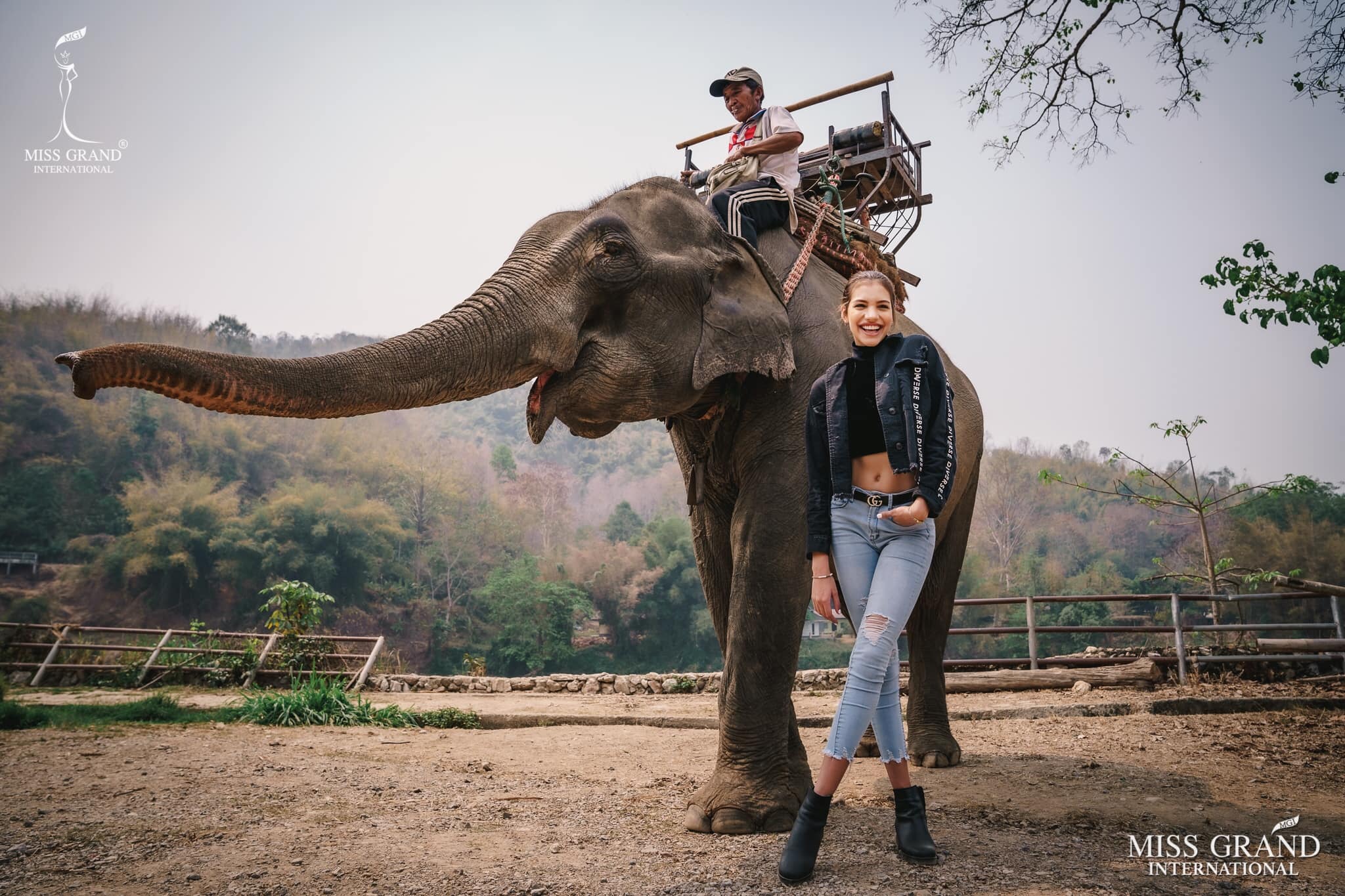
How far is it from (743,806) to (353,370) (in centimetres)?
219

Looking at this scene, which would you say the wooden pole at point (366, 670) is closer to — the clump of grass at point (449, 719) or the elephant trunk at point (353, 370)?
the clump of grass at point (449, 719)

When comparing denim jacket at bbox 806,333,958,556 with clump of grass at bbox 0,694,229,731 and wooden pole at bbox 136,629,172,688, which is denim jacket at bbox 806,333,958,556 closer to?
clump of grass at bbox 0,694,229,731

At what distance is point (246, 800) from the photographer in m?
4.21

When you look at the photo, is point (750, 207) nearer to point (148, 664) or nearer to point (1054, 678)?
point (1054, 678)

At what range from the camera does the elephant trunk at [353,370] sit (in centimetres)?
244

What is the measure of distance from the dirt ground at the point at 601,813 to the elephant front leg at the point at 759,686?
0.48 ft

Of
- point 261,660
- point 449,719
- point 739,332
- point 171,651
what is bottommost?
point 449,719

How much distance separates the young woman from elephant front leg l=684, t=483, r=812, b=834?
510 millimetres

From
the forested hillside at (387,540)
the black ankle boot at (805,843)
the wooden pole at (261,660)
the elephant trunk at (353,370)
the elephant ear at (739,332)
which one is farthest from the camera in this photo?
the forested hillside at (387,540)

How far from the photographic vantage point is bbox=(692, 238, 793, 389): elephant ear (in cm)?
354

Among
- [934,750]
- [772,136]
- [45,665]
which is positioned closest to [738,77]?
[772,136]

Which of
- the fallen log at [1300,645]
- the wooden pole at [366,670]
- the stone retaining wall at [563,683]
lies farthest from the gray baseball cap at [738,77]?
the wooden pole at [366,670]

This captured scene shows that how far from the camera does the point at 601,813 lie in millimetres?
3805

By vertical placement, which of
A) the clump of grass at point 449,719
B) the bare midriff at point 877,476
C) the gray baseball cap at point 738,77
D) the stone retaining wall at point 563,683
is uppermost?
the gray baseball cap at point 738,77
